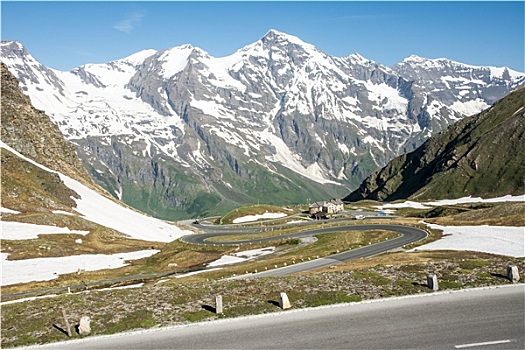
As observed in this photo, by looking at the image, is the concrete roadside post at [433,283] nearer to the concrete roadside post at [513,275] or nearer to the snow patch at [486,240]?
the concrete roadside post at [513,275]

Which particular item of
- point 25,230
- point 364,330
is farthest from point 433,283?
point 25,230

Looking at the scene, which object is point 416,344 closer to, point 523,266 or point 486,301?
point 486,301

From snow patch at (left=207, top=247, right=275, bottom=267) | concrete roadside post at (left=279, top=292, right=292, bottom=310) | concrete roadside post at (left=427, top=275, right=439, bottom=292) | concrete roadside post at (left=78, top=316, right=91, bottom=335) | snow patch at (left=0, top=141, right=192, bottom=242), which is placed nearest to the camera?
concrete roadside post at (left=78, top=316, right=91, bottom=335)

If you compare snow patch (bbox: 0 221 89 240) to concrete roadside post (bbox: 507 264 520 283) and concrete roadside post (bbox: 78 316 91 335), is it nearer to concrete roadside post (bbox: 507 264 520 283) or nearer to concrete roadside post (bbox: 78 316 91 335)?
concrete roadside post (bbox: 78 316 91 335)

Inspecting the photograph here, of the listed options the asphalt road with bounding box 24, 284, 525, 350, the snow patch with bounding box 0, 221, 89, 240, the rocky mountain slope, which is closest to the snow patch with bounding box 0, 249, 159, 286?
the rocky mountain slope

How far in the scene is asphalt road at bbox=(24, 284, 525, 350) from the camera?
25.1 meters

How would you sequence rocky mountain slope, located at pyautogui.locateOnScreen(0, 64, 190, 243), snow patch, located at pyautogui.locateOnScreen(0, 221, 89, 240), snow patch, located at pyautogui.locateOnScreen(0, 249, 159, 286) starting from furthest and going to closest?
1. rocky mountain slope, located at pyautogui.locateOnScreen(0, 64, 190, 243)
2. snow patch, located at pyautogui.locateOnScreen(0, 221, 89, 240)
3. snow patch, located at pyautogui.locateOnScreen(0, 249, 159, 286)

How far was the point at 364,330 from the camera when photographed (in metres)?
27.0

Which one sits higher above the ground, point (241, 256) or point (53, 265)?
point (53, 265)

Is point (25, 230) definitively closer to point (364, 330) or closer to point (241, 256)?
point (241, 256)

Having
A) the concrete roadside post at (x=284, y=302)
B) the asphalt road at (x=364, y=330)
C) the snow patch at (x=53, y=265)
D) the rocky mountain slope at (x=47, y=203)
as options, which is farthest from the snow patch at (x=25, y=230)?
the concrete roadside post at (x=284, y=302)

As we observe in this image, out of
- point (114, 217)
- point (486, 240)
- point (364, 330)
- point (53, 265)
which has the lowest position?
point (53, 265)

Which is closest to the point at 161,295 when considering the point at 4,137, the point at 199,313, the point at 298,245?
the point at 199,313

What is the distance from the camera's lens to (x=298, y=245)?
10338 cm
